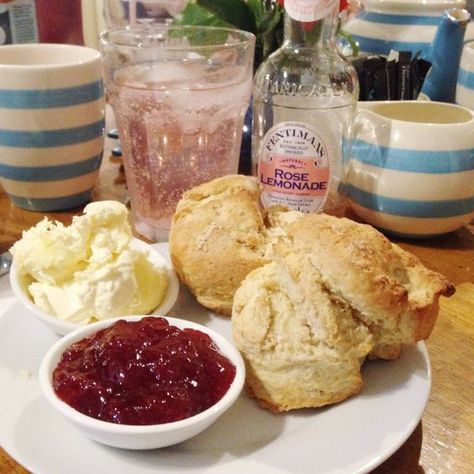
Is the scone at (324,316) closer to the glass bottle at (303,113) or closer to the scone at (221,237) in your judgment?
the scone at (221,237)

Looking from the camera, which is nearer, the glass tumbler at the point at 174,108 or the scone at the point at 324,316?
the scone at the point at 324,316

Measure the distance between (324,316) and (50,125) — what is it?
826mm

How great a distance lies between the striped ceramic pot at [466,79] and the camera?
1.44 meters

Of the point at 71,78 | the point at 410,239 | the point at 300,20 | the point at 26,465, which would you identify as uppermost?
the point at 300,20

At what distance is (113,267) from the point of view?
89 cm

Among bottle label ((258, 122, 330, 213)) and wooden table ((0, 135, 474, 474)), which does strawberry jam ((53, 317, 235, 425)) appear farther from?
bottle label ((258, 122, 330, 213))

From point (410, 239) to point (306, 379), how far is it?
0.66 meters

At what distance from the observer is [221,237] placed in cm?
96

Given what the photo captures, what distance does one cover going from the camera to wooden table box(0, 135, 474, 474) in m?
0.72

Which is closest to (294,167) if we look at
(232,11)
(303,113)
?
(303,113)

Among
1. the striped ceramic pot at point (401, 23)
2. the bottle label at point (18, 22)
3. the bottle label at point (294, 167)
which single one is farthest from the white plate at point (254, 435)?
the bottle label at point (18, 22)

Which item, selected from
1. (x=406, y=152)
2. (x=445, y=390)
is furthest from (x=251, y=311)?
(x=406, y=152)

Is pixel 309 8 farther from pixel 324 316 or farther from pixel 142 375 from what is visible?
pixel 142 375

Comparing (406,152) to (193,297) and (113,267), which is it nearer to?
(193,297)
